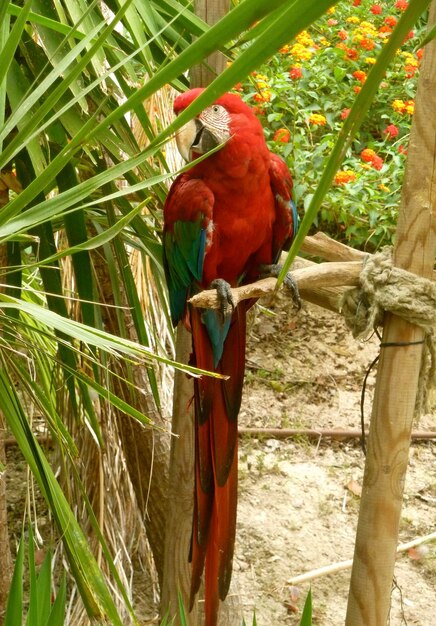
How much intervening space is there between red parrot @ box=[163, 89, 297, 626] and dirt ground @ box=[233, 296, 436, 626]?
0.56m

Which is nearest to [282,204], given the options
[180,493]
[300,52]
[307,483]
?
[180,493]

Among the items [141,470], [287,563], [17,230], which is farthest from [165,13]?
[287,563]

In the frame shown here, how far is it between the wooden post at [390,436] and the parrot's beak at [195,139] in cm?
26

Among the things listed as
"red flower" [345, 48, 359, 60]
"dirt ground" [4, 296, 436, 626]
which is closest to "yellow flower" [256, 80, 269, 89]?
"red flower" [345, 48, 359, 60]

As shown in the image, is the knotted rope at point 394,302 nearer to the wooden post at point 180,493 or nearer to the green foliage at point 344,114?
the wooden post at point 180,493

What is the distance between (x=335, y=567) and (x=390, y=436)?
0.63 meters

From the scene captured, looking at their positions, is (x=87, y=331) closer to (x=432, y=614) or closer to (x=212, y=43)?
(x=212, y=43)

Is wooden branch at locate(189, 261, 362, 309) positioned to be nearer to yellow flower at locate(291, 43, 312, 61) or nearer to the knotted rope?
the knotted rope

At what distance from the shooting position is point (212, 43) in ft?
0.77

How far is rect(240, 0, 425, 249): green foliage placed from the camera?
2174 mm

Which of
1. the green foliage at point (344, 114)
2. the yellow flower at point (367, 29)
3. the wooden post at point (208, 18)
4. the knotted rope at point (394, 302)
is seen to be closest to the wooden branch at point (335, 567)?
the knotted rope at point (394, 302)

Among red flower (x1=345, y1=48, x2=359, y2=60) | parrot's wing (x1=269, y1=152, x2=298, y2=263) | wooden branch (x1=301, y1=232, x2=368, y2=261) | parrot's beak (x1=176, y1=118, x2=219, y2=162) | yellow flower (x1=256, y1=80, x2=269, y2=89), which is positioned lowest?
wooden branch (x1=301, y1=232, x2=368, y2=261)

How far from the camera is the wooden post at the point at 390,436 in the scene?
3.14 ft

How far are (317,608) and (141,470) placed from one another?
1.56ft
